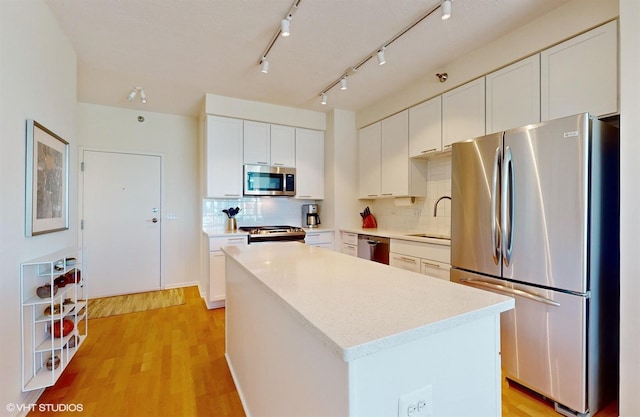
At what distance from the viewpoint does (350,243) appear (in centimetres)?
390

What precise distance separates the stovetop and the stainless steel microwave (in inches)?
19.3

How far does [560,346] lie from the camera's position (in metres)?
1.72

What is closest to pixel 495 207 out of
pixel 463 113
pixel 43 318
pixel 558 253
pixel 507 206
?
pixel 507 206

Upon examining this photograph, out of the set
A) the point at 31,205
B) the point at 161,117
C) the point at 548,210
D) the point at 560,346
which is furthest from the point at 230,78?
the point at 560,346

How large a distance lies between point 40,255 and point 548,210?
10.2ft

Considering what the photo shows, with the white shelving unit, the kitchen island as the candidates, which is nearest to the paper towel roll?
the kitchen island

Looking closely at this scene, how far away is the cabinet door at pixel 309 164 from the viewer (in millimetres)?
4180

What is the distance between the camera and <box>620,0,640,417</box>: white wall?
60.1 inches

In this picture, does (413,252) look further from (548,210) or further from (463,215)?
(548,210)

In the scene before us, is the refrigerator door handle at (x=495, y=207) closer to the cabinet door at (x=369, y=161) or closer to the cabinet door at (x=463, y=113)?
the cabinet door at (x=463, y=113)

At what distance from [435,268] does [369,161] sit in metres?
1.81

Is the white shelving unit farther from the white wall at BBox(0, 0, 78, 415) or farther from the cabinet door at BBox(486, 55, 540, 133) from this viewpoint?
the cabinet door at BBox(486, 55, 540, 133)

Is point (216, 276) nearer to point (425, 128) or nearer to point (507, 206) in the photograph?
point (425, 128)

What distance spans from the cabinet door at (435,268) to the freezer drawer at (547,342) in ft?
1.86
